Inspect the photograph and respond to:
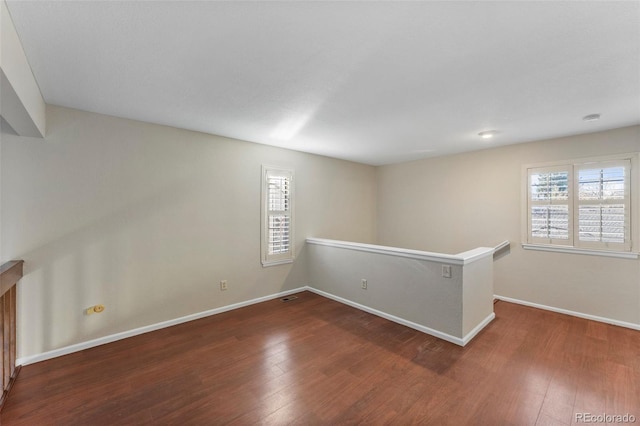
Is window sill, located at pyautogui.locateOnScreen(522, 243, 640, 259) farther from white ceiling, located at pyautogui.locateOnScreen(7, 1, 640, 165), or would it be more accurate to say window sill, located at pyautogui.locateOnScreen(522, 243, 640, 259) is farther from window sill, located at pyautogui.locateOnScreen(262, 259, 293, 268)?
window sill, located at pyautogui.locateOnScreen(262, 259, 293, 268)

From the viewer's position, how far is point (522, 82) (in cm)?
209

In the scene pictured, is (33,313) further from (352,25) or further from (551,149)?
(551,149)

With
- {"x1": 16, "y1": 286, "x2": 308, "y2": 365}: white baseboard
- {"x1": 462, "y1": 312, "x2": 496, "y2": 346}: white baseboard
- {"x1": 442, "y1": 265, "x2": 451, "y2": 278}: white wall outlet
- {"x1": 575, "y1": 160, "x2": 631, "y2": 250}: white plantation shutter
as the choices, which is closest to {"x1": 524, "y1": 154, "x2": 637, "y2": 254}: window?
{"x1": 575, "y1": 160, "x2": 631, "y2": 250}: white plantation shutter

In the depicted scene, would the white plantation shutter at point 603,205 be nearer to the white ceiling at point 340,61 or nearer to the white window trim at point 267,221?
the white ceiling at point 340,61

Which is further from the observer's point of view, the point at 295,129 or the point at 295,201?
the point at 295,201

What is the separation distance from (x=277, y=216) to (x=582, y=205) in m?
4.21

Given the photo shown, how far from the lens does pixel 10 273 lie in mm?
2062

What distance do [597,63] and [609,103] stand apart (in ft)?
3.50

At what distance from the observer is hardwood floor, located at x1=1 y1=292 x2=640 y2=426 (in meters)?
1.83

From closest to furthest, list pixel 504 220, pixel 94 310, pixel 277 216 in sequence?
pixel 94 310 < pixel 504 220 < pixel 277 216

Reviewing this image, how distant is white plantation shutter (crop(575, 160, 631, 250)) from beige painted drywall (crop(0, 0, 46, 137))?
5.51 meters

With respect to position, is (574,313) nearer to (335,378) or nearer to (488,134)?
(488,134)

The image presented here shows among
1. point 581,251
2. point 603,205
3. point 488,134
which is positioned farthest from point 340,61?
point 581,251

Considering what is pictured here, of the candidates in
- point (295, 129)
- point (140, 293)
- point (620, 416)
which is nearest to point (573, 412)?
point (620, 416)
